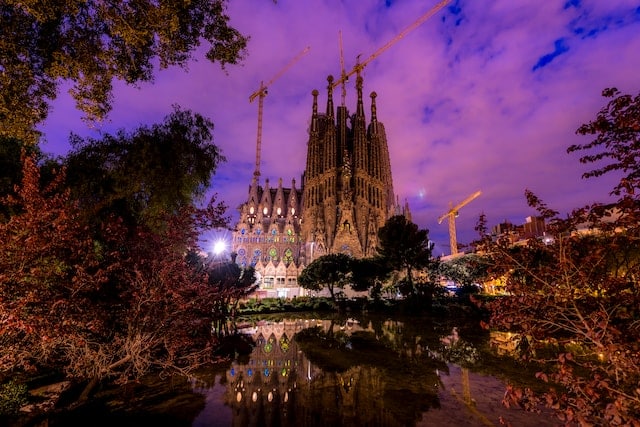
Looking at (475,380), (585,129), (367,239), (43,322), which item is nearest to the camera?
(585,129)

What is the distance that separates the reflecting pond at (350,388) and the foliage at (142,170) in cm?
680

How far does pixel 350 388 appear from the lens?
970 centimetres

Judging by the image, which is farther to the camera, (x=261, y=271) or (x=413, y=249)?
(x=261, y=271)

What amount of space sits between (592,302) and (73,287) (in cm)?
943

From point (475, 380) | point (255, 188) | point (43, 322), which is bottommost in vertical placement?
point (475, 380)

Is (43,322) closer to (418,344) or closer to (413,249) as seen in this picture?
(418,344)

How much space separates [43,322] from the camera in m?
5.82

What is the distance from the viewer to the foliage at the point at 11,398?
7332mm

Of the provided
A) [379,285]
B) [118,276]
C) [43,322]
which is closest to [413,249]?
[379,285]

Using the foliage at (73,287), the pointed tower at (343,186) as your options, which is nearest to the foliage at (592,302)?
the foliage at (73,287)

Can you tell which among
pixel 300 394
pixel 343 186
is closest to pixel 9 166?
pixel 300 394

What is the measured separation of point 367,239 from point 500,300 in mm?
72323

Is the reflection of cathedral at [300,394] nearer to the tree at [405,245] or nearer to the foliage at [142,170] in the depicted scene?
the foliage at [142,170]

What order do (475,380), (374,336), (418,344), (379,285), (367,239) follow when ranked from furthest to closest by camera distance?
(367,239) < (379,285) < (374,336) < (418,344) < (475,380)
